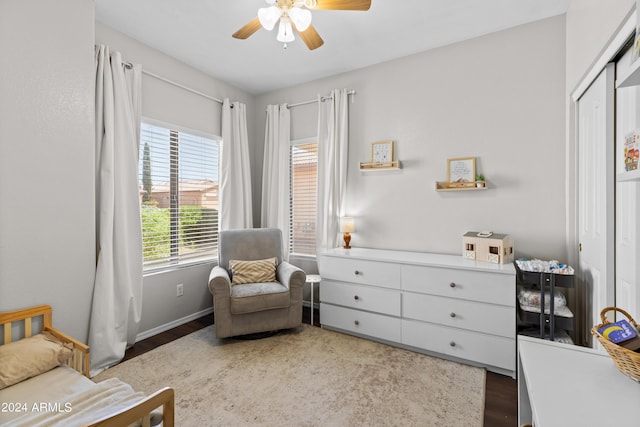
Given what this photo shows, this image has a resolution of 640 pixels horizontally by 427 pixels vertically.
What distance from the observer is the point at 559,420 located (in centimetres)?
79

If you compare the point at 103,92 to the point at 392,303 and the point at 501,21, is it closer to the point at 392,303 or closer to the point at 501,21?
the point at 392,303

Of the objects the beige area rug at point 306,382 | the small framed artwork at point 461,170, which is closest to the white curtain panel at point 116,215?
the beige area rug at point 306,382

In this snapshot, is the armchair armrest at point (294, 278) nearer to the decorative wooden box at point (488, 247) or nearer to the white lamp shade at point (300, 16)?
the decorative wooden box at point (488, 247)

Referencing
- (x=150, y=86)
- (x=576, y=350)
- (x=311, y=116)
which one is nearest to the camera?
(x=576, y=350)

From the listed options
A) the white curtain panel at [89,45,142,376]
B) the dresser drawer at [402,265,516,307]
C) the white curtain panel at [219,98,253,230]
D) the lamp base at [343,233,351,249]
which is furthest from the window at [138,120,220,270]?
the dresser drawer at [402,265,516,307]

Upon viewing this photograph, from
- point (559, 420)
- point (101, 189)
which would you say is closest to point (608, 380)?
point (559, 420)

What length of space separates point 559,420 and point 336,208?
2.74 metres

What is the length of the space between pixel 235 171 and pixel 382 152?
1.78 metres

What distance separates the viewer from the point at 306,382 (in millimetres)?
2148

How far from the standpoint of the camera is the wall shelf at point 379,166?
3076mm

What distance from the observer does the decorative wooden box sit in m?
2.41

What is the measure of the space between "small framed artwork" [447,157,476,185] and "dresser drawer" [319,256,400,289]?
3.23 feet

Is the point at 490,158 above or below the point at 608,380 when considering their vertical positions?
above

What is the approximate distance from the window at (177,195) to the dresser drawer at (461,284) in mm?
2303
